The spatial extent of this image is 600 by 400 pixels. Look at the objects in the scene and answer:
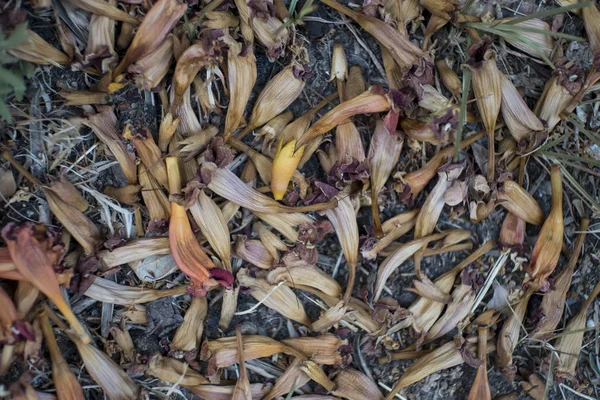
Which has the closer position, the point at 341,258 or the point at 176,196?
the point at 176,196

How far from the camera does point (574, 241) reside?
116cm

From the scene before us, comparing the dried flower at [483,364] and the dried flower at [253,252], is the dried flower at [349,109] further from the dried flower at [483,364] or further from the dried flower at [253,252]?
the dried flower at [483,364]

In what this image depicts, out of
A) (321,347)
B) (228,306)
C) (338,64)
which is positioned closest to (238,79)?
(338,64)

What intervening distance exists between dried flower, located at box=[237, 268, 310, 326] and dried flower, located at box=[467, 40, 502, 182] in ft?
1.40

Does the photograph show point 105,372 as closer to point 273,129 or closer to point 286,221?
point 286,221

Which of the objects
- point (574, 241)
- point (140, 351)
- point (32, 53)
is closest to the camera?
point (32, 53)

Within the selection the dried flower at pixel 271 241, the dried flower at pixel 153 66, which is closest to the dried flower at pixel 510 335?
the dried flower at pixel 271 241

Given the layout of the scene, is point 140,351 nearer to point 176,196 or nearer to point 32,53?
point 176,196

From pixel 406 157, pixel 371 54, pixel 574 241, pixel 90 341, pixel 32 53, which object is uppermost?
pixel 32 53

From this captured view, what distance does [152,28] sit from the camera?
3.17ft

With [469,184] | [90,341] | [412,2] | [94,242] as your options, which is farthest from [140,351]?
[412,2]

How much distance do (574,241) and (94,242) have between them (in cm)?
88

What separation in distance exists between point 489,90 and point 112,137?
0.65m

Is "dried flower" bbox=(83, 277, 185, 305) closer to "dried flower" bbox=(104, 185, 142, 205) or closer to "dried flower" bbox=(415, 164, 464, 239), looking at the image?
"dried flower" bbox=(104, 185, 142, 205)
